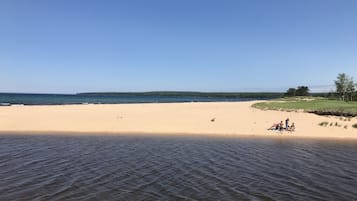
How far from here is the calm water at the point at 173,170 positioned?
36.4 feet

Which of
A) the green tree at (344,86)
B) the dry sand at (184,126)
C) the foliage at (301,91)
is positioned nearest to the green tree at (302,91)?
the foliage at (301,91)

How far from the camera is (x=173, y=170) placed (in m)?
14.3

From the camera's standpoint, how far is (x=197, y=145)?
21828mm

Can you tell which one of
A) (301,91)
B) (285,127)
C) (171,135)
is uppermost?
(301,91)

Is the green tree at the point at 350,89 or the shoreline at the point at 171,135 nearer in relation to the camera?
the shoreline at the point at 171,135

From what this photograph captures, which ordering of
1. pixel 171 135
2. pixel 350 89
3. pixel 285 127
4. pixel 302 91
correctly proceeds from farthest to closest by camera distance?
pixel 302 91, pixel 350 89, pixel 285 127, pixel 171 135

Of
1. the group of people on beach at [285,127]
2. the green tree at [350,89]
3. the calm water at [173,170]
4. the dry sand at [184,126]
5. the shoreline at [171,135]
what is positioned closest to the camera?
the calm water at [173,170]

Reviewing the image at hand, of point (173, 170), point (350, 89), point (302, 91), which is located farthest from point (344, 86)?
point (173, 170)

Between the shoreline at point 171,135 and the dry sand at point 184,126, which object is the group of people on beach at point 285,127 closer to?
the dry sand at point 184,126

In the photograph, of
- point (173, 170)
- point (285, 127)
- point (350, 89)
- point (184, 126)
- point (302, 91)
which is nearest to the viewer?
point (173, 170)

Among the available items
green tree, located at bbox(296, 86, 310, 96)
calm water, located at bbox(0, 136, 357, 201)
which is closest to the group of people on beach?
calm water, located at bbox(0, 136, 357, 201)

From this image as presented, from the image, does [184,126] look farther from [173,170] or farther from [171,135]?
[173,170]

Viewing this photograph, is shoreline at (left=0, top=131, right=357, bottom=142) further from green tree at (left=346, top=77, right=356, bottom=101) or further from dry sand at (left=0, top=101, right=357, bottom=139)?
green tree at (left=346, top=77, right=356, bottom=101)

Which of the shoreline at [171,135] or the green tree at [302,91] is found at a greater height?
the green tree at [302,91]
